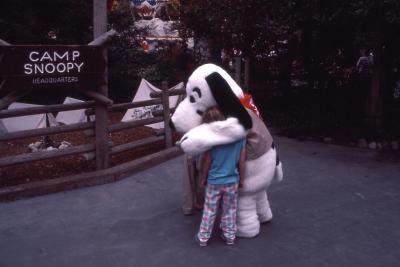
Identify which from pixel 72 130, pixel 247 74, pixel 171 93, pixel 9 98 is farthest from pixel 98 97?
pixel 247 74

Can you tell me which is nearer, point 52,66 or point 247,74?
point 52,66

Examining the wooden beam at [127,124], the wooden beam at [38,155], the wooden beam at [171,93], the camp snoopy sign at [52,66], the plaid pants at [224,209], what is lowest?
the plaid pants at [224,209]

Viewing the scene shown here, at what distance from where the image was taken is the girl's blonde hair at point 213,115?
4305mm

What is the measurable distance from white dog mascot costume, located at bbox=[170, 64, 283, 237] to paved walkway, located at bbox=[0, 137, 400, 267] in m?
0.40

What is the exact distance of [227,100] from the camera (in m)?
4.32

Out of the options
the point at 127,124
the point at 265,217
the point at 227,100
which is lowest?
the point at 265,217

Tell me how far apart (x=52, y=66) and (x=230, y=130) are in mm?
2711

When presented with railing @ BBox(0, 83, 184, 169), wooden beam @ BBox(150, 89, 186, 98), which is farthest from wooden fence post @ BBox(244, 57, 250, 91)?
railing @ BBox(0, 83, 184, 169)

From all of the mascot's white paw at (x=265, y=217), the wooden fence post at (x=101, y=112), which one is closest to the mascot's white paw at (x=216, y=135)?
the mascot's white paw at (x=265, y=217)

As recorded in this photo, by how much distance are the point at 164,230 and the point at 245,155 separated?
3.99ft

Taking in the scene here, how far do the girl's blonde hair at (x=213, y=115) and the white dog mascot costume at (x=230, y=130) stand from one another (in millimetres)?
40

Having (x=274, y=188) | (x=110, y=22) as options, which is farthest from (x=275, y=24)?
(x=110, y=22)

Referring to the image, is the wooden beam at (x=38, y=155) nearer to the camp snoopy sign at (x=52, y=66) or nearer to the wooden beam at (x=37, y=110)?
the wooden beam at (x=37, y=110)

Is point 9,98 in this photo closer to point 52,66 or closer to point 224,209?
point 52,66
